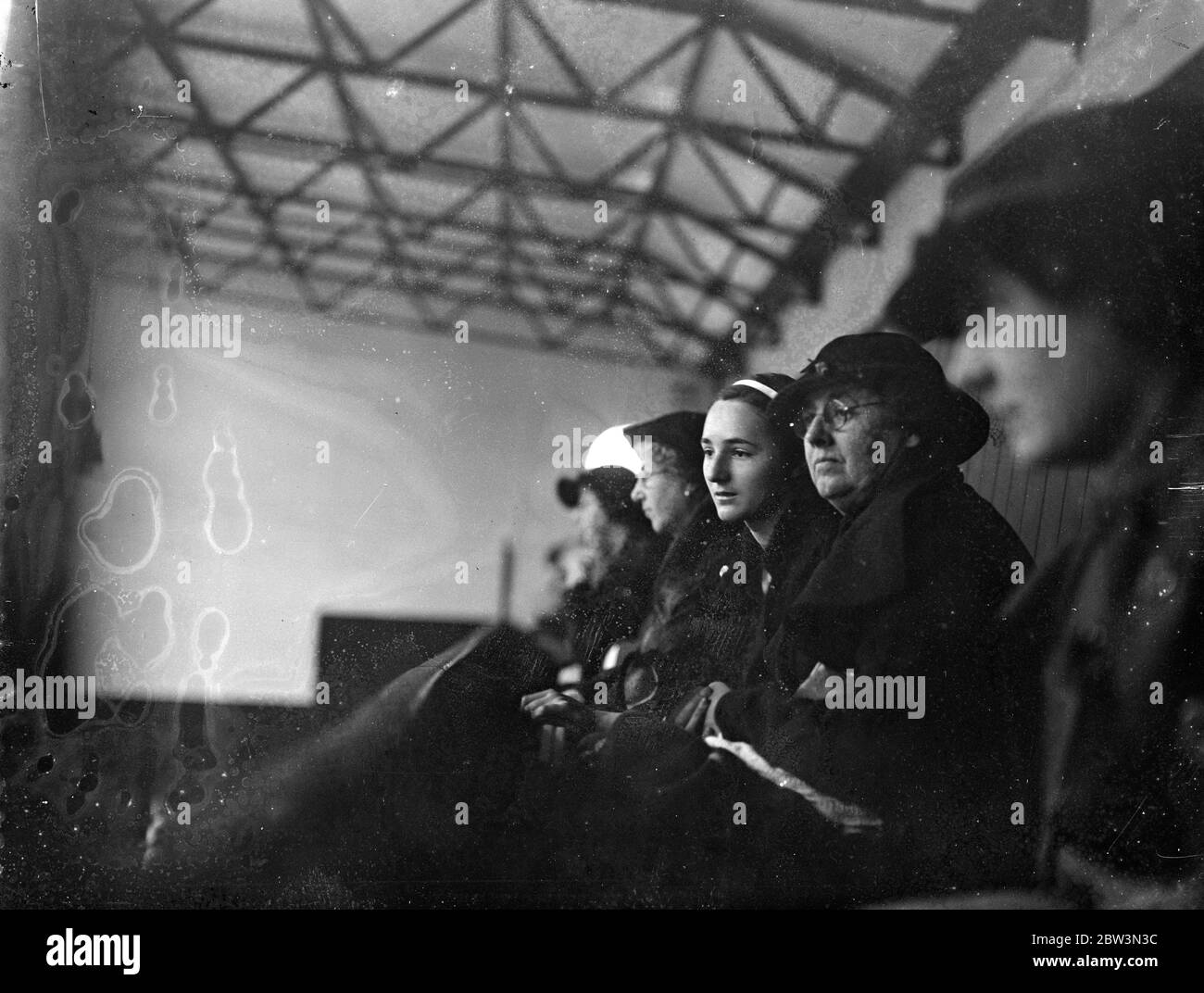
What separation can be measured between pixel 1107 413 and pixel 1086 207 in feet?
1.44

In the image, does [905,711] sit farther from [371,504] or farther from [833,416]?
[371,504]

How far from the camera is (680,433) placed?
6.62 ft

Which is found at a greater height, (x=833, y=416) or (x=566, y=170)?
(x=566, y=170)

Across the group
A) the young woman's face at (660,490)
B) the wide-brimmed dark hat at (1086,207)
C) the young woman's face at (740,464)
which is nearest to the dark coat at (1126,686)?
the wide-brimmed dark hat at (1086,207)

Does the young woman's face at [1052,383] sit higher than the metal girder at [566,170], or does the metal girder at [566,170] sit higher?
the metal girder at [566,170]

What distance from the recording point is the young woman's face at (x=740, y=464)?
2.01m

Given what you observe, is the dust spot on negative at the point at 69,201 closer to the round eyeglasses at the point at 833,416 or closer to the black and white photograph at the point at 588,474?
the black and white photograph at the point at 588,474

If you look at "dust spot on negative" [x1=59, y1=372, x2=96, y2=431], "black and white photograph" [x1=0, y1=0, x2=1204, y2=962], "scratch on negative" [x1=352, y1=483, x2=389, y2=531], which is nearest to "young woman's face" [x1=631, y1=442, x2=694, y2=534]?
"black and white photograph" [x1=0, y1=0, x2=1204, y2=962]

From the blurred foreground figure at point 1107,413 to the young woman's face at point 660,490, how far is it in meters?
0.57

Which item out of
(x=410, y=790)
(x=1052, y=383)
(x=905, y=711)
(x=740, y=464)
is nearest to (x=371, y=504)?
(x=410, y=790)

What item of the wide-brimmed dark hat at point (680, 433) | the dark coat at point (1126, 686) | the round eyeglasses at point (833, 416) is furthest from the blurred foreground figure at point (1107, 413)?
the wide-brimmed dark hat at point (680, 433)

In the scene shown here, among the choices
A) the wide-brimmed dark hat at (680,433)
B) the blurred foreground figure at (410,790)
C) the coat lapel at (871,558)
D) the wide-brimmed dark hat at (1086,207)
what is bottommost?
the blurred foreground figure at (410,790)

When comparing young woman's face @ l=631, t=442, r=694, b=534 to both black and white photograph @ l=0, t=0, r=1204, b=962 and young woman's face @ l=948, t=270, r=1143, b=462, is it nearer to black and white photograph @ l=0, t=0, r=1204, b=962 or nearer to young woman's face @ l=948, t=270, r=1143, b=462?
black and white photograph @ l=0, t=0, r=1204, b=962

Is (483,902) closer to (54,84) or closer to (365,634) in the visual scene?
(365,634)
